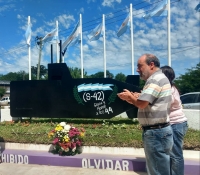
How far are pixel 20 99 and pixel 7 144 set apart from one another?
164 cm

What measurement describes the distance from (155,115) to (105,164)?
2216 millimetres

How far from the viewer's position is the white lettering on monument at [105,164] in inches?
162

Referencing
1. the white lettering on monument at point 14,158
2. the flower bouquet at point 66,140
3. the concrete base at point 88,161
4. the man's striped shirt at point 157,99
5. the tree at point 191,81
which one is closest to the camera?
the man's striped shirt at point 157,99

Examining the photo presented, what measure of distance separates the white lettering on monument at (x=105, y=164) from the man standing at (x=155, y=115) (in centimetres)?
176

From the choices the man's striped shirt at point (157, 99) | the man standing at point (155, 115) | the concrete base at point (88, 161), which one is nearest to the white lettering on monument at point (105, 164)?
the concrete base at point (88, 161)

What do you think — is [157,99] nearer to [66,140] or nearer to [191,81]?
[66,140]

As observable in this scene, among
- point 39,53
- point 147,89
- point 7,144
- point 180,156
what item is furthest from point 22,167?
point 39,53

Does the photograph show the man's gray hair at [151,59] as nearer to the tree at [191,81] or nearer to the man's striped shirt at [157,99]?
the man's striped shirt at [157,99]

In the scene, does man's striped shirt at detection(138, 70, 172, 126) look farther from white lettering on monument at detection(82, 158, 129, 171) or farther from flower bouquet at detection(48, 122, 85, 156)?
flower bouquet at detection(48, 122, 85, 156)

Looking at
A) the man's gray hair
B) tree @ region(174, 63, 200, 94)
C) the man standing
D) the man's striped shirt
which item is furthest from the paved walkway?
tree @ region(174, 63, 200, 94)

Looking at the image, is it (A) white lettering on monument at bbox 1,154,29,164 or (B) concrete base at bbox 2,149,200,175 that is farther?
(A) white lettering on monument at bbox 1,154,29,164

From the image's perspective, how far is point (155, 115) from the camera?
7.71ft

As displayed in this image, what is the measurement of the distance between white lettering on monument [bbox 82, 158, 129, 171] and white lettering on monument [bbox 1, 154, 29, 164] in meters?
1.23

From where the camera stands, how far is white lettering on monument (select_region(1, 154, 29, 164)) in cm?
466
